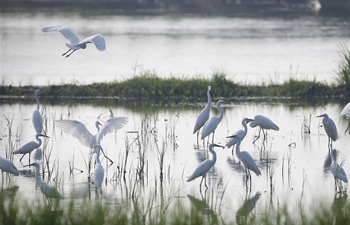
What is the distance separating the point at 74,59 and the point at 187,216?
579 inches

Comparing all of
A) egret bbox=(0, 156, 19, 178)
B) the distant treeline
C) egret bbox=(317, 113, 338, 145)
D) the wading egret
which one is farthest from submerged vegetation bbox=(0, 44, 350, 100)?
the distant treeline

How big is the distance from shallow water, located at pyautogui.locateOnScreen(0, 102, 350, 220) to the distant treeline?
75.8ft

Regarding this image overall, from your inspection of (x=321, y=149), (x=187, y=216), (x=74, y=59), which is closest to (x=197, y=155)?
(x=321, y=149)

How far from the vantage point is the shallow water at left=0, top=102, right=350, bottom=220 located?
6.98 metres

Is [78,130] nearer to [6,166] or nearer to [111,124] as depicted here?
[111,124]

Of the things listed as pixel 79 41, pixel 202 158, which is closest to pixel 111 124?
pixel 79 41

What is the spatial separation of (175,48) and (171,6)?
1711cm

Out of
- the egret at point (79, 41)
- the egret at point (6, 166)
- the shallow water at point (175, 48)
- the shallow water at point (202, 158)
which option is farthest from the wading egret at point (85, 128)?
the shallow water at point (175, 48)

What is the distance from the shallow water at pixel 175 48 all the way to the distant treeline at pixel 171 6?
321cm

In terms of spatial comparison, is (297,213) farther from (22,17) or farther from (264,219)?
(22,17)

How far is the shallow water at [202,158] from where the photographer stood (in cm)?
698

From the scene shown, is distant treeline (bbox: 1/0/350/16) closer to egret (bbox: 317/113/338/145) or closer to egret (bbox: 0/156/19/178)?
egret (bbox: 317/113/338/145)

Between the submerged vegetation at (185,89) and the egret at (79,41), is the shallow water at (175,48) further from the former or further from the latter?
the egret at (79,41)

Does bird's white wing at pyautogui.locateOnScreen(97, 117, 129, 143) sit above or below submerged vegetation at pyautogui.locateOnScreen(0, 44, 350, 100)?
below
